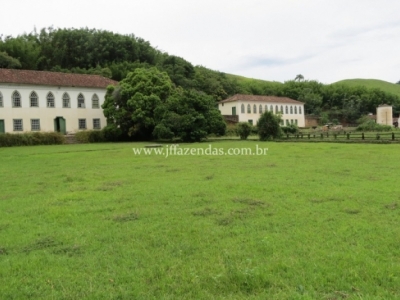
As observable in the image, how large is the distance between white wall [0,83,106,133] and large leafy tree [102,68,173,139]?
4939 millimetres

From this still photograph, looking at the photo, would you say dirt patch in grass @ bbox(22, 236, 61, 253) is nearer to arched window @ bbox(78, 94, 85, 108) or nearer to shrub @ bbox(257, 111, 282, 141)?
shrub @ bbox(257, 111, 282, 141)

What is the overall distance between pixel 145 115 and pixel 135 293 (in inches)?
1139

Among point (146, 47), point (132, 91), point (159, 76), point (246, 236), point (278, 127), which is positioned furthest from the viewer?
point (146, 47)

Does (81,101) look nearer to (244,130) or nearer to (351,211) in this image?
(244,130)

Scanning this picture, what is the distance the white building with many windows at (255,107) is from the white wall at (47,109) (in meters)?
18.9

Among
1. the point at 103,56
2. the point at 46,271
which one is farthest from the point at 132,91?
the point at 46,271

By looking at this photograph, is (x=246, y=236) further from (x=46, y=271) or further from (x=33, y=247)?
(x=33, y=247)

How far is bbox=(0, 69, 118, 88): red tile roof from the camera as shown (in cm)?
3396

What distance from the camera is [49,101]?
3609 centimetres

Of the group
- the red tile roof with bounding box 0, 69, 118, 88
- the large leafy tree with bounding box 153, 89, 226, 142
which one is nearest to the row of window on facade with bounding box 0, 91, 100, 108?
the red tile roof with bounding box 0, 69, 118, 88

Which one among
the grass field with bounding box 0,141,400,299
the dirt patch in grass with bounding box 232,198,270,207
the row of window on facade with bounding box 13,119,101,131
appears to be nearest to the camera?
the grass field with bounding box 0,141,400,299

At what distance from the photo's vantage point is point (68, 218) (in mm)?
5887

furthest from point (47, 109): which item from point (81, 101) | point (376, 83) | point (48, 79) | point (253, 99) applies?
point (376, 83)

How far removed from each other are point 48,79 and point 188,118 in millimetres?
16713
